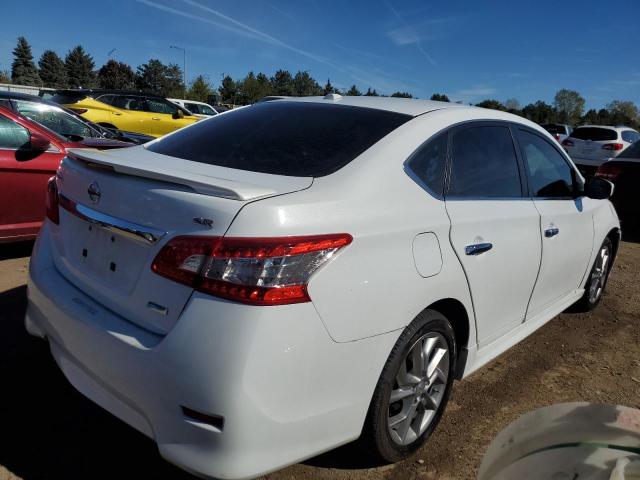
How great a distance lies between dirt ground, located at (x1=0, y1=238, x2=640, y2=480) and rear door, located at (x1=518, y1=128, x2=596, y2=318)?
47cm

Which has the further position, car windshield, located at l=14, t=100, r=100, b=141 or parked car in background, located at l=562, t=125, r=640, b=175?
parked car in background, located at l=562, t=125, r=640, b=175

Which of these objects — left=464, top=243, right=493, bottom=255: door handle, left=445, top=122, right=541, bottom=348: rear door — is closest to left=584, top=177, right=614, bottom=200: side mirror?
left=445, top=122, right=541, bottom=348: rear door

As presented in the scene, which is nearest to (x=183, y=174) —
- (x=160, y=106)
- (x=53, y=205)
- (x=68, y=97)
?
(x=53, y=205)

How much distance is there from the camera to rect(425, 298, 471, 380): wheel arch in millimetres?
2369

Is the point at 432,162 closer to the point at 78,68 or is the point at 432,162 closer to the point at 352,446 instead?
the point at 352,446

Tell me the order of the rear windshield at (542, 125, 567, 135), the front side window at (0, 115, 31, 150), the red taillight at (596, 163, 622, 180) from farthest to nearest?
the rear windshield at (542, 125, 567, 135) < the red taillight at (596, 163, 622, 180) < the front side window at (0, 115, 31, 150)

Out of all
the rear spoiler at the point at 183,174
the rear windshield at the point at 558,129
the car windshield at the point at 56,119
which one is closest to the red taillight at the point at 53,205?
the rear spoiler at the point at 183,174

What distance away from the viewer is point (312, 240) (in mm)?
1800

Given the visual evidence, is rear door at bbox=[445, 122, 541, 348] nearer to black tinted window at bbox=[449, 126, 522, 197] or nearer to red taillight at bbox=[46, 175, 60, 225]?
black tinted window at bbox=[449, 126, 522, 197]

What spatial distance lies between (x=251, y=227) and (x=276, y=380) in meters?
0.51

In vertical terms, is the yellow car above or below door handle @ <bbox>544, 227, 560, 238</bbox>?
below

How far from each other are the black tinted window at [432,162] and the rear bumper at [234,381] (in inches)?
31.5

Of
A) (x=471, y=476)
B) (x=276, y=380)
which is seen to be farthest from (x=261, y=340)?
(x=471, y=476)

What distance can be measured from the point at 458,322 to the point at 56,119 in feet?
18.4
